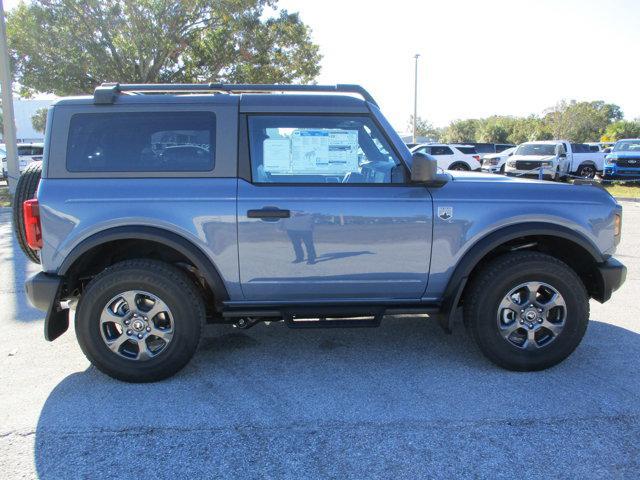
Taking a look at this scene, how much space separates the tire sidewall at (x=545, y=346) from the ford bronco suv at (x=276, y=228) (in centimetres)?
1

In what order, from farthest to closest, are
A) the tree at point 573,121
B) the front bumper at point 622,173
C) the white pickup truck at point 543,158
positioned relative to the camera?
the tree at point 573,121 < the front bumper at point 622,173 < the white pickup truck at point 543,158

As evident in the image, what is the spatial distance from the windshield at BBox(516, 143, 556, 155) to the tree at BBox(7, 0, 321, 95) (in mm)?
11217

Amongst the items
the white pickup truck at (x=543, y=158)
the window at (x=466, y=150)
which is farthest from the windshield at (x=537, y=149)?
the window at (x=466, y=150)

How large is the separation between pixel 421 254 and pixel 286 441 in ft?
5.06

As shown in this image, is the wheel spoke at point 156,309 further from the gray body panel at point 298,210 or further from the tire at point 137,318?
the gray body panel at point 298,210

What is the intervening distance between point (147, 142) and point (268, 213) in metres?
1.00

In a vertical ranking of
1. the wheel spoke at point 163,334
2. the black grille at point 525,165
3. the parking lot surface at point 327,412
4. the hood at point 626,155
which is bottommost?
the parking lot surface at point 327,412

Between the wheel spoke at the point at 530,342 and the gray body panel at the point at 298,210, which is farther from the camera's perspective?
the wheel spoke at the point at 530,342

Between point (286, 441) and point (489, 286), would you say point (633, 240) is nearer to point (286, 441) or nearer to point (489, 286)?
point (489, 286)

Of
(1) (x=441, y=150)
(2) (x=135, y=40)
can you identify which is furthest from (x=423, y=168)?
(1) (x=441, y=150)

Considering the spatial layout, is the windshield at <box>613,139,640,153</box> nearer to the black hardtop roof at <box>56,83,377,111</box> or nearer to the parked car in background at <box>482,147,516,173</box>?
the parked car in background at <box>482,147,516,173</box>

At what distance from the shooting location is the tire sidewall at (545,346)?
346 cm

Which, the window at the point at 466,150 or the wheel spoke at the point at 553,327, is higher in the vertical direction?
the window at the point at 466,150

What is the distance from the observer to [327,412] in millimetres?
3061
